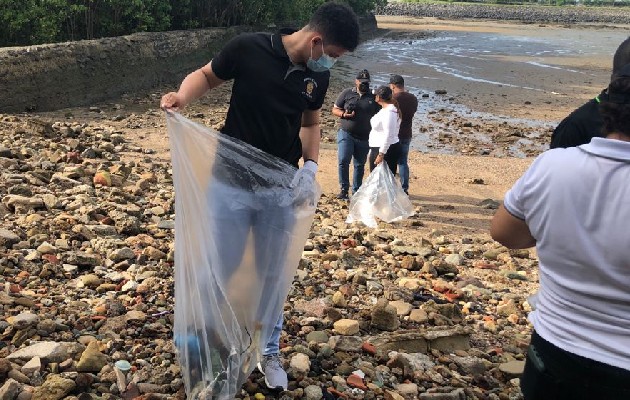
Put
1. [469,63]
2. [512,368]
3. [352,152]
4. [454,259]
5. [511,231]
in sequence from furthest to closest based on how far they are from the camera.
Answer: [469,63] < [352,152] < [454,259] < [512,368] < [511,231]

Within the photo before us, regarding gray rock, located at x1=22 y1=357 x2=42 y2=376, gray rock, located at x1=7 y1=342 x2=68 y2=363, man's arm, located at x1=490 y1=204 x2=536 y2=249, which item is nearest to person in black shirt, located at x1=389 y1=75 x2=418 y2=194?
gray rock, located at x1=7 y1=342 x2=68 y2=363

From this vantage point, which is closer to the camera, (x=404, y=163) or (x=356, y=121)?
(x=356, y=121)

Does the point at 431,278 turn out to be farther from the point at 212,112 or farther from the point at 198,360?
the point at 212,112

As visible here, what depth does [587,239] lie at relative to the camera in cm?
180

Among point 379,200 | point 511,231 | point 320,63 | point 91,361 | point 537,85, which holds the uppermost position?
point 320,63

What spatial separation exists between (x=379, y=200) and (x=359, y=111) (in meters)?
1.02

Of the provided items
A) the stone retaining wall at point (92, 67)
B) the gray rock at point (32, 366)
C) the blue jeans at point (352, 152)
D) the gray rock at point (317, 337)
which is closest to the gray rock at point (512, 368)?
the gray rock at point (317, 337)

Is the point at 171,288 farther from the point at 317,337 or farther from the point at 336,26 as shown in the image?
the point at 336,26

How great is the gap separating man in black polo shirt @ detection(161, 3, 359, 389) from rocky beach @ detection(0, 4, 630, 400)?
0.63 m

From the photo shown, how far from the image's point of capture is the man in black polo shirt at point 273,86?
285 centimetres

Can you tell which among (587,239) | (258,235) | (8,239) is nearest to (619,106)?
(587,239)

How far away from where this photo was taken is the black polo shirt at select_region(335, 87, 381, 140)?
7141 millimetres

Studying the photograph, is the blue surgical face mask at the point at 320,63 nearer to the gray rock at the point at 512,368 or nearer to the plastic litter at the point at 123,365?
the plastic litter at the point at 123,365

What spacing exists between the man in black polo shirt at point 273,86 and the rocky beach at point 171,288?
2.07ft
